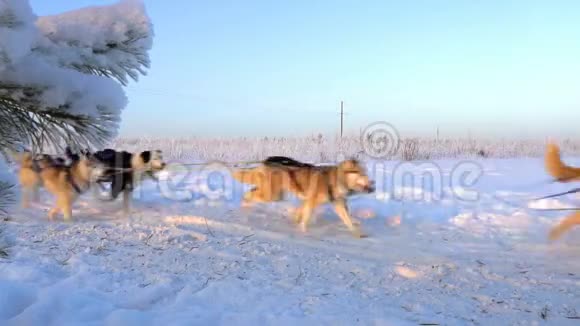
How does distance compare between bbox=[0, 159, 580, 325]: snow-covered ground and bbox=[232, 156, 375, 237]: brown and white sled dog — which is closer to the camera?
bbox=[0, 159, 580, 325]: snow-covered ground

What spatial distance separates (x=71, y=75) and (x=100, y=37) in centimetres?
18

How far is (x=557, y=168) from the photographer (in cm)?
498

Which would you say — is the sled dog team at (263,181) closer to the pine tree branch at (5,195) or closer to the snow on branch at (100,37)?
the pine tree branch at (5,195)

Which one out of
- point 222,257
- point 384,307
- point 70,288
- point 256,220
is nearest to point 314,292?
point 384,307

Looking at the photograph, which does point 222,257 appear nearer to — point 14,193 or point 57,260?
point 57,260

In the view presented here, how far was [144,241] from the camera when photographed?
5840 millimetres

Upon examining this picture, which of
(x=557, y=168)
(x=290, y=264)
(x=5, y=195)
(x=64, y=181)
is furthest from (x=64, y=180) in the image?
(x=557, y=168)

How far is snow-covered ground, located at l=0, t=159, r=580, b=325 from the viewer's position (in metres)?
3.56

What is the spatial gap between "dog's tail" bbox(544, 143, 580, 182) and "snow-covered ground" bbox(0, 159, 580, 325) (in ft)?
3.39

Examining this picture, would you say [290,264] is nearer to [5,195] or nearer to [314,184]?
[314,184]

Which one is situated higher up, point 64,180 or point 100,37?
point 100,37

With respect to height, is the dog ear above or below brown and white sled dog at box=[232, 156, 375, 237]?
above

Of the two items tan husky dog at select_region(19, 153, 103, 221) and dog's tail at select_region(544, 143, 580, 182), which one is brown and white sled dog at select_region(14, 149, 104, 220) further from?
dog's tail at select_region(544, 143, 580, 182)

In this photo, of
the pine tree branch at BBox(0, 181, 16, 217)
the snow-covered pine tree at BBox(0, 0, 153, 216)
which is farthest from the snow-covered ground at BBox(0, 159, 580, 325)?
the snow-covered pine tree at BBox(0, 0, 153, 216)
